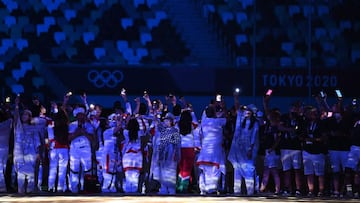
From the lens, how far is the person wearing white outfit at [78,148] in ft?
56.2

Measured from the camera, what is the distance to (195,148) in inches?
680

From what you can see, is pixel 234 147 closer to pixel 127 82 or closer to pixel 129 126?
pixel 129 126

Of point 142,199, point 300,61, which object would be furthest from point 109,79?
point 142,199

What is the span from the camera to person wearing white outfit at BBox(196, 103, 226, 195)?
16.8m

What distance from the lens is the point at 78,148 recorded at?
17.1 metres

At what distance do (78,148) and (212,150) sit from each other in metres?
2.73

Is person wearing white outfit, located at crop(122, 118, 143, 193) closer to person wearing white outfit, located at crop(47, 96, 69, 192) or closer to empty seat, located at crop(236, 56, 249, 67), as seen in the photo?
person wearing white outfit, located at crop(47, 96, 69, 192)

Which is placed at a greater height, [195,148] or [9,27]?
[9,27]

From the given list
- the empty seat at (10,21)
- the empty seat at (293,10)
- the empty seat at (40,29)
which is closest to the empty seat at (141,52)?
the empty seat at (40,29)

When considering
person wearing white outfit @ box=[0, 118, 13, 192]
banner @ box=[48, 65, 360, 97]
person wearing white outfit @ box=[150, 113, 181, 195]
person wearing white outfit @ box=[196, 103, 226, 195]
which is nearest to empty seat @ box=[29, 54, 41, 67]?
banner @ box=[48, 65, 360, 97]

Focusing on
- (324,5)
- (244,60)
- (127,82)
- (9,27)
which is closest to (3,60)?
(9,27)

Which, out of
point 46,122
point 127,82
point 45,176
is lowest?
point 45,176

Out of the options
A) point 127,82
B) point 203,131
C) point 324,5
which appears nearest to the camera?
point 203,131

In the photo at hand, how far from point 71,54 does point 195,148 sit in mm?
15493
